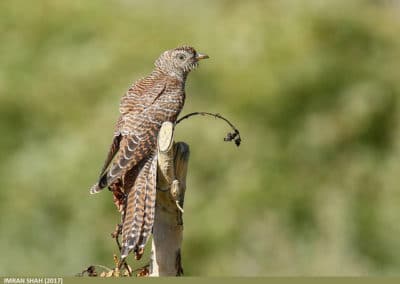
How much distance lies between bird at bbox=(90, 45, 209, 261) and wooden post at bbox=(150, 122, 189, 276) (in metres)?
0.09

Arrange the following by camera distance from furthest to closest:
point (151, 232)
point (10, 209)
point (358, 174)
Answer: point (358, 174)
point (10, 209)
point (151, 232)

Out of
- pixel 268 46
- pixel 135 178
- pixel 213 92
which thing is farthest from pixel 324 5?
pixel 135 178

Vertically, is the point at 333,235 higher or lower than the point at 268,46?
lower

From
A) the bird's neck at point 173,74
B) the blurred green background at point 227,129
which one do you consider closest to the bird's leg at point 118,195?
the bird's neck at point 173,74

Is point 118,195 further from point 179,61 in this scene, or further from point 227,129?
point 227,129

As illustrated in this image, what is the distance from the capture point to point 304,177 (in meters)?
18.6

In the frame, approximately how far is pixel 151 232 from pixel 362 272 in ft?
26.1

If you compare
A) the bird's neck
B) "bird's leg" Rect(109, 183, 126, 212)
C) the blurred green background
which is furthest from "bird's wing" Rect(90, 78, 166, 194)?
the blurred green background

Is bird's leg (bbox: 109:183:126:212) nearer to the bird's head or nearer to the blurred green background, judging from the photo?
the bird's head

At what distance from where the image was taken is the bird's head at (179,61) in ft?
32.2

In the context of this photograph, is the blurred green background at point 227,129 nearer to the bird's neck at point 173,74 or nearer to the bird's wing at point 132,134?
the bird's neck at point 173,74

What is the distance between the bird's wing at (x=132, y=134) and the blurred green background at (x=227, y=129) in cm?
584

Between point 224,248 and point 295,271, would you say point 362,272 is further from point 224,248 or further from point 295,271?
point 224,248

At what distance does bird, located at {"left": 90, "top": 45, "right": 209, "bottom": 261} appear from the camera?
758cm
